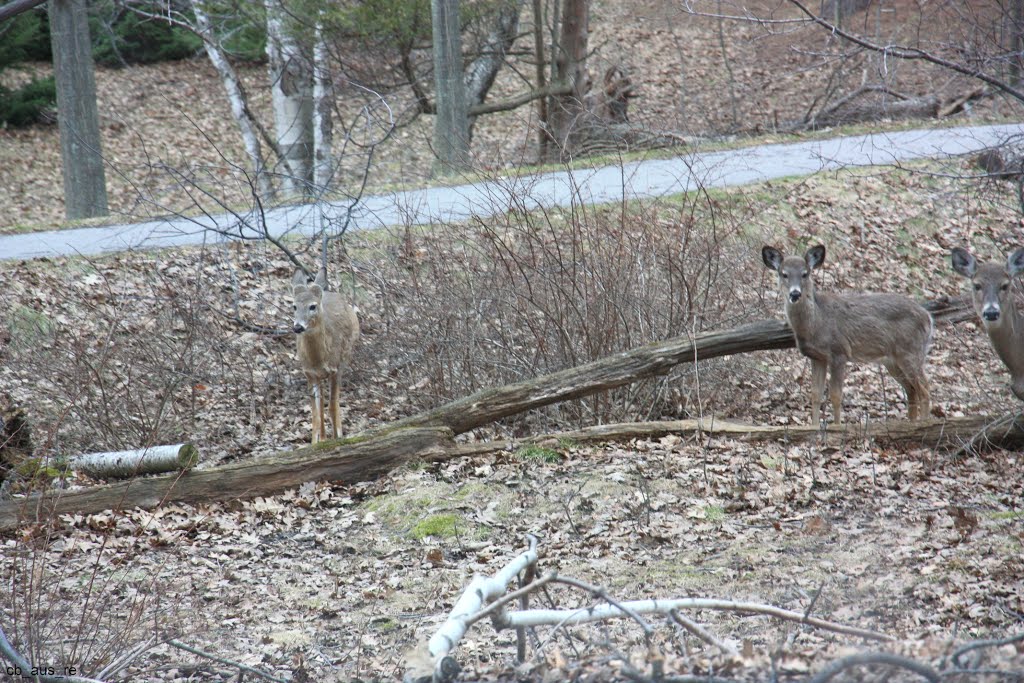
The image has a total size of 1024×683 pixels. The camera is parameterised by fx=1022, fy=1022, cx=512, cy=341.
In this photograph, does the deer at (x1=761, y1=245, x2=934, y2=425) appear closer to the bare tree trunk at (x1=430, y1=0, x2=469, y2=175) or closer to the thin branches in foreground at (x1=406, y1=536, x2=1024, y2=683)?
the thin branches in foreground at (x1=406, y1=536, x2=1024, y2=683)

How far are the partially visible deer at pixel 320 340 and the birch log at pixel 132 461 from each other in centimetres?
144

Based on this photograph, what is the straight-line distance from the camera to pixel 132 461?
8.92 metres

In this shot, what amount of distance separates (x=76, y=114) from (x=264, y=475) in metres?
13.7

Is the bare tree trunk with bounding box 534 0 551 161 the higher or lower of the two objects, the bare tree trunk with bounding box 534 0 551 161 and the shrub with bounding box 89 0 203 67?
the lower

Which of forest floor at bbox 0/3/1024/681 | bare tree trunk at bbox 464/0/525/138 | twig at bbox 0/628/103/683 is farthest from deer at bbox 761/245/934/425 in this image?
bare tree trunk at bbox 464/0/525/138

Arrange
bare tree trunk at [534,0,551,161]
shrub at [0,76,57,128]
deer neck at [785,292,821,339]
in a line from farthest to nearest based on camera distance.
→ shrub at [0,76,57,128] < bare tree trunk at [534,0,551,161] < deer neck at [785,292,821,339]

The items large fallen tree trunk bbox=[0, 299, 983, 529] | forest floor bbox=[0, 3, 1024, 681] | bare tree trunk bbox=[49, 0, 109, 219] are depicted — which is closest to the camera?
forest floor bbox=[0, 3, 1024, 681]

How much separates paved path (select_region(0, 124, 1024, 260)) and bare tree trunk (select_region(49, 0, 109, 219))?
3659 mm

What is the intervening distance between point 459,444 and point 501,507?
1.45 m

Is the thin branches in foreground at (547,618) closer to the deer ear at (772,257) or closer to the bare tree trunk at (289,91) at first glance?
the deer ear at (772,257)

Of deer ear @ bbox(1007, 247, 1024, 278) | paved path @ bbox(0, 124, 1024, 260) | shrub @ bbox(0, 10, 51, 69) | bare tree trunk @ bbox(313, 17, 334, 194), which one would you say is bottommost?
deer ear @ bbox(1007, 247, 1024, 278)

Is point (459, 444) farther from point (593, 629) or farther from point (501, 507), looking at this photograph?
point (593, 629)

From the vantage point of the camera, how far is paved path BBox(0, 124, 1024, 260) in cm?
1334

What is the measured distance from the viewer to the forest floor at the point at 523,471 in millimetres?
5848
